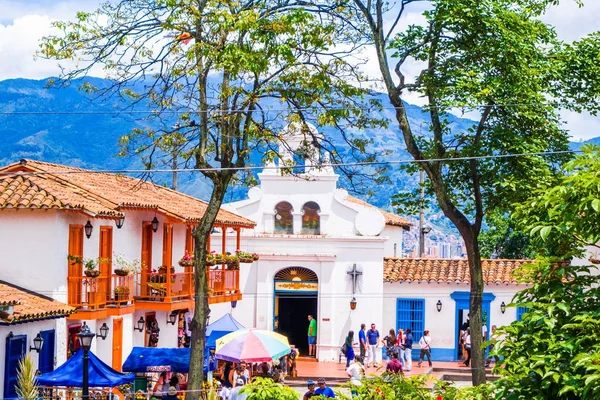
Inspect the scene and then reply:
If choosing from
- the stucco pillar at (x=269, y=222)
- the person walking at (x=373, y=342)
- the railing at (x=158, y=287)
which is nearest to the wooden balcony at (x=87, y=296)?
the railing at (x=158, y=287)

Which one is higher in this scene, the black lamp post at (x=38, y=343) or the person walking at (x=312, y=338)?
the black lamp post at (x=38, y=343)

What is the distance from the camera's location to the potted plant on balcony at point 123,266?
28016 millimetres

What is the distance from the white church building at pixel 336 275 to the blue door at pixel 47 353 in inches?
642

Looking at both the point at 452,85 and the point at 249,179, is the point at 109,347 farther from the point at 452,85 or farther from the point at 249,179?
the point at 452,85

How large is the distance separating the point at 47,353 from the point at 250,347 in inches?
201

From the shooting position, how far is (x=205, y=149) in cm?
2436

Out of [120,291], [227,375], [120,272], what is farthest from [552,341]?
[227,375]

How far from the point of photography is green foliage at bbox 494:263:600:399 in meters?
10.0

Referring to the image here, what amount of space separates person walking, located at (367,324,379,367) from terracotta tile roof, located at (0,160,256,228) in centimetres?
699

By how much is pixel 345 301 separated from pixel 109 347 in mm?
14219

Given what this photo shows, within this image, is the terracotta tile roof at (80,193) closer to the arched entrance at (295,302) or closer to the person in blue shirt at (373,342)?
the person in blue shirt at (373,342)

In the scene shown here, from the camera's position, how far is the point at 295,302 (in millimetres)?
43125

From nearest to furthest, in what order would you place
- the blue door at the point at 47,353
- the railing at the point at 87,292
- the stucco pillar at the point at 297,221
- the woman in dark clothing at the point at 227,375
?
the blue door at the point at 47,353, the railing at the point at 87,292, the woman in dark clothing at the point at 227,375, the stucco pillar at the point at 297,221

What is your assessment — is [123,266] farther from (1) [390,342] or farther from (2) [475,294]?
(1) [390,342]
